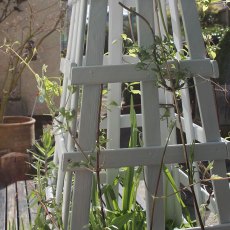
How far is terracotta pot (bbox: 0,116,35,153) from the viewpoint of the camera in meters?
4.15

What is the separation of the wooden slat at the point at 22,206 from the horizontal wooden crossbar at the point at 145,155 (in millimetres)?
1006

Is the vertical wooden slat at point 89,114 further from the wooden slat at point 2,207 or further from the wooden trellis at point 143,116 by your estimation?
the wooden slat at point 2,207

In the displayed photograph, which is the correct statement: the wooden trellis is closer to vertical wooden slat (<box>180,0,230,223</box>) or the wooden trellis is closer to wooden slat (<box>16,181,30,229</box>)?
vertical wooden slat (<box>180,0,230,223</box>)

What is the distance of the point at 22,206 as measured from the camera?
107 inches

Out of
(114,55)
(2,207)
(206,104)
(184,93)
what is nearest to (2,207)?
(2,207)

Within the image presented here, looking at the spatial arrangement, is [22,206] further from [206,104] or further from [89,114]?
[206,104]

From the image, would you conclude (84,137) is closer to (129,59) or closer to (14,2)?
(129,59)

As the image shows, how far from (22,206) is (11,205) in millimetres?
88

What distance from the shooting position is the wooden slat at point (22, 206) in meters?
2.42

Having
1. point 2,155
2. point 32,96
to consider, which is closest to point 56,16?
point 32,96

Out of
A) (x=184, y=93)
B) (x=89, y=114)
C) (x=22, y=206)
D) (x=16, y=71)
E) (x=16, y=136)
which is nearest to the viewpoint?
(x=89, y=114)

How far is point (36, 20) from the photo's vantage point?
5750mm

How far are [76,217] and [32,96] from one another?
15.2 feet

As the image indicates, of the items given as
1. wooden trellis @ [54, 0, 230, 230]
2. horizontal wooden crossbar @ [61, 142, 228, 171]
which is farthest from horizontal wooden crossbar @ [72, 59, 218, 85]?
horizontal wooden crossbar @ [61, 142, 228, 171]
